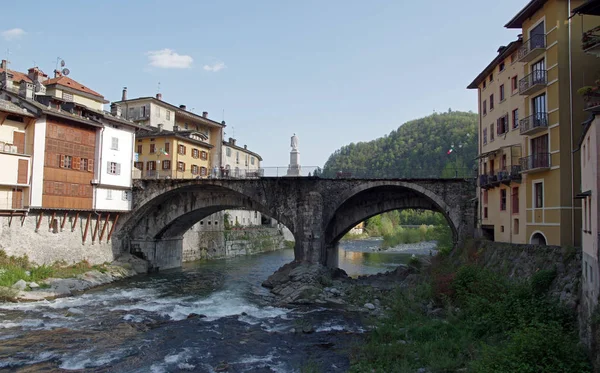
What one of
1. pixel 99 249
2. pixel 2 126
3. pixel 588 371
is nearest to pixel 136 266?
pixel 99 249

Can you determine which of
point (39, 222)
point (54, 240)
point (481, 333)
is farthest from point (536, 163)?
point (54, 240)

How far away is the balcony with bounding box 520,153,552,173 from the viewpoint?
21.1 meters

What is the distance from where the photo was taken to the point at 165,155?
1802 inches

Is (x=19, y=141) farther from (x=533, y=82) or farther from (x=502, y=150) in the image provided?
(x=533, y=82)

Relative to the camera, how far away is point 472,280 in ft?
70.1

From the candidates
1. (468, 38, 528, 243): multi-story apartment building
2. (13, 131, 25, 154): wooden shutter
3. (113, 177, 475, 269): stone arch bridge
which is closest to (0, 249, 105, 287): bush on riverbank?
(113, 177, 475, 269): stone arch bridge

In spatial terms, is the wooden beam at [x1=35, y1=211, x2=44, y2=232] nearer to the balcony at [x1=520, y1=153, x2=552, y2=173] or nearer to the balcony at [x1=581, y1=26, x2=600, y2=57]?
the balcony at [x1=520, y1=153, x2=552, y2=173]

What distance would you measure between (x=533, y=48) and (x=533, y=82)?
1.82m

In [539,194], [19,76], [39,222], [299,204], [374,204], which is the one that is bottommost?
[39,222]

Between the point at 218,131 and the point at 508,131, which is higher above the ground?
the point at 218,131

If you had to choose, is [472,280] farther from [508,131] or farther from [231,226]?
[231,226]

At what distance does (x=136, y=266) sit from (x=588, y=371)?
3701 centimetres

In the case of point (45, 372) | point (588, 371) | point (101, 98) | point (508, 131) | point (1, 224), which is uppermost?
point (101, 98)

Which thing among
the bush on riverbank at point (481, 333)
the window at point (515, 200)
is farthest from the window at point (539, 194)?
the bush on riverbank at point (481, 333)
